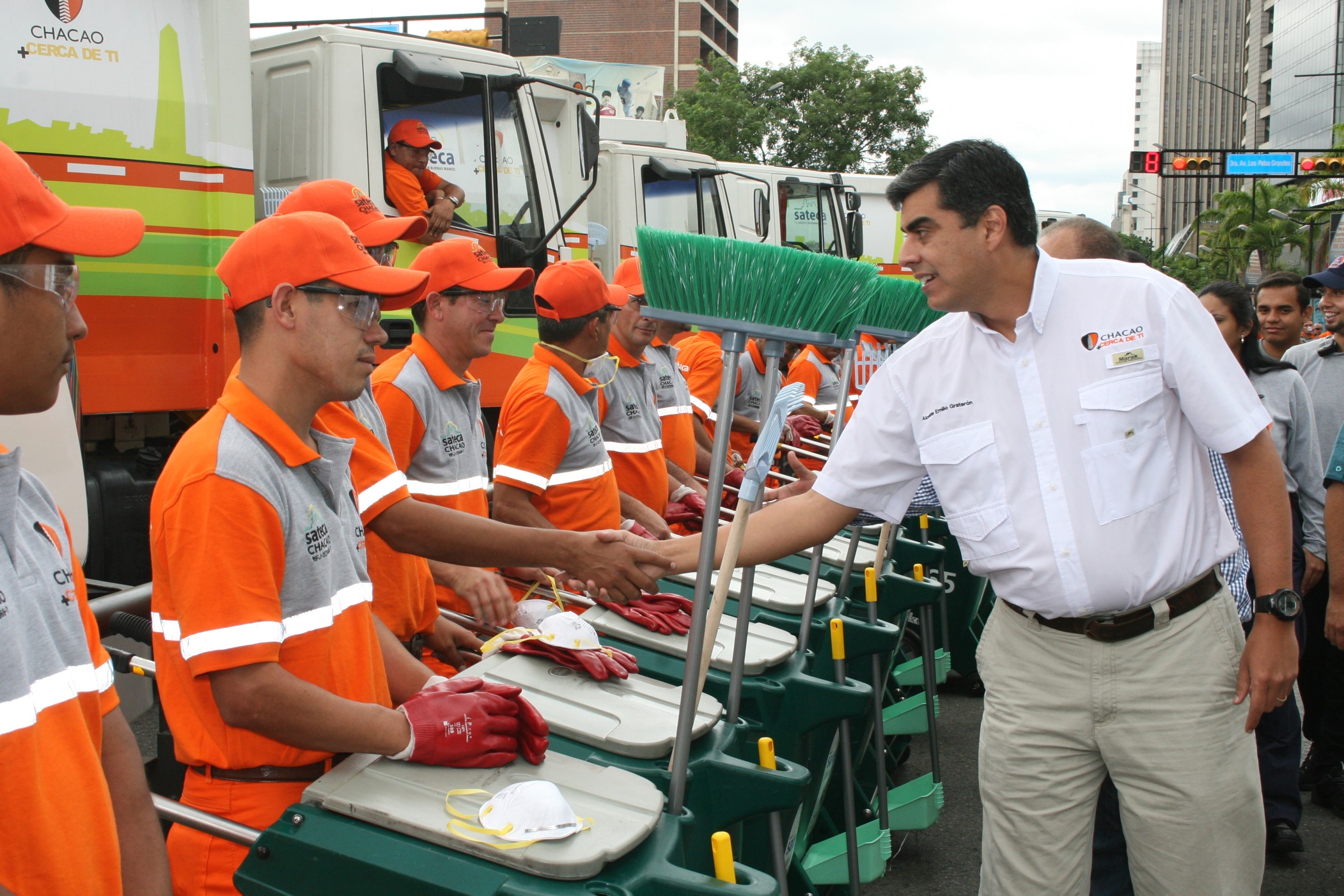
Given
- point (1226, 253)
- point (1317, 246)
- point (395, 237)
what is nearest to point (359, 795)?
point (395, 237)

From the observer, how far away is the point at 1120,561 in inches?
89.1

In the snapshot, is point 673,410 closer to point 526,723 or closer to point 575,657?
point 575,657

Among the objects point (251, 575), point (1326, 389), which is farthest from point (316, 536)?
point (1326, 389)

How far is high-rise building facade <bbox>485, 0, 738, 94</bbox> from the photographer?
204 feet

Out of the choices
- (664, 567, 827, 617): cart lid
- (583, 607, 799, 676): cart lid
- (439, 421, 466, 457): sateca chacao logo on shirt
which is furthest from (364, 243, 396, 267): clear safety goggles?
(664, 567, 827, 617): cart lid

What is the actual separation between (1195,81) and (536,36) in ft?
432

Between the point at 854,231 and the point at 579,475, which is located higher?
the point at 854,231

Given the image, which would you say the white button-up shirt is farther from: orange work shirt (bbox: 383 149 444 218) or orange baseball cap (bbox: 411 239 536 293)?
orange work shirt (bbox: 383 149 444 218)

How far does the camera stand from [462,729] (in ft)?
6.36

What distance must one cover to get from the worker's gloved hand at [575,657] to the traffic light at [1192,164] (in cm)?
3070

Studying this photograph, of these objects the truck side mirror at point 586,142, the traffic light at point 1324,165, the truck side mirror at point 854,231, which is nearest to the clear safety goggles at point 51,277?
the truck side mirror at point 586,142

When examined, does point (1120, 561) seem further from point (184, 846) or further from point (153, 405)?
point (153, 405)

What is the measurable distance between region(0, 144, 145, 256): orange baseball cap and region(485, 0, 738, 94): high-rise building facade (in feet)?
206

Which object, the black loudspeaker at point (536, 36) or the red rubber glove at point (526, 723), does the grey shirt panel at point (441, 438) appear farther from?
the black loudspeaker at point (536, 36)
